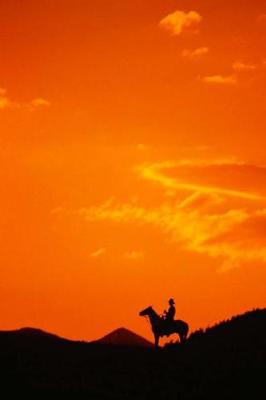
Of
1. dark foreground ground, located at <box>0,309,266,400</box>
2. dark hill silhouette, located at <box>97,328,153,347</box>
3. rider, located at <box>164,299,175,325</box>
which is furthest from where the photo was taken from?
dark hill silhouette, located at <box>97,328,153,347</box>

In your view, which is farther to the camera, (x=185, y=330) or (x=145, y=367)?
(x=185, y=330)

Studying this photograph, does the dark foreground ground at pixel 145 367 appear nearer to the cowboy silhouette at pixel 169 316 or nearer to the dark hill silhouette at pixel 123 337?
the cowboy silhouette at pixel 169 316

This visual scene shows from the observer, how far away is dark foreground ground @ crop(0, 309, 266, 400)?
32.6m

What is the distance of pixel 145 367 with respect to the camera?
3628 centimetres

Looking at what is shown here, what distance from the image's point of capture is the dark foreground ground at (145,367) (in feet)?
107

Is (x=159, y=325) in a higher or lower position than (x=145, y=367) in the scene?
higher

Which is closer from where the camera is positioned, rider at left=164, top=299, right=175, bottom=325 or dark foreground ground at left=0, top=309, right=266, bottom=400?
dark foreground ground at left=0, top=309, right=266, bottom=400

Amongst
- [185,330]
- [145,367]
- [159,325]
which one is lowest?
[145,367]

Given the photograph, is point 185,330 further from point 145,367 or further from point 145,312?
point 145,367

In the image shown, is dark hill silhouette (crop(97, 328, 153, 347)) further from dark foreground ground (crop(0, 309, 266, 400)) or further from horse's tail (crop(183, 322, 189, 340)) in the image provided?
horse's tail (crop(183, 322, 189, 340))

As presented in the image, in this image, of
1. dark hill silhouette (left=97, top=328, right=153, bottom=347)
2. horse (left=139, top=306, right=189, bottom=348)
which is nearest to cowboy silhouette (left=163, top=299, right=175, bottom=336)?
horse (left=139, top=306, right=189, bottom=348)

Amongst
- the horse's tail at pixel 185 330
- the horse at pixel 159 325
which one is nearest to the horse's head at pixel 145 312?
the horse at pixel 159 325

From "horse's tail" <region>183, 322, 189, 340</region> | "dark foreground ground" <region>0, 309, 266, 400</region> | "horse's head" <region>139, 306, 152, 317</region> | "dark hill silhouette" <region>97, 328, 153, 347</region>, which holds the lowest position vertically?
"dark foreground ground" <region>0, 309, 266, 400</region>

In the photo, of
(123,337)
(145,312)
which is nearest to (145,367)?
(145,312)
